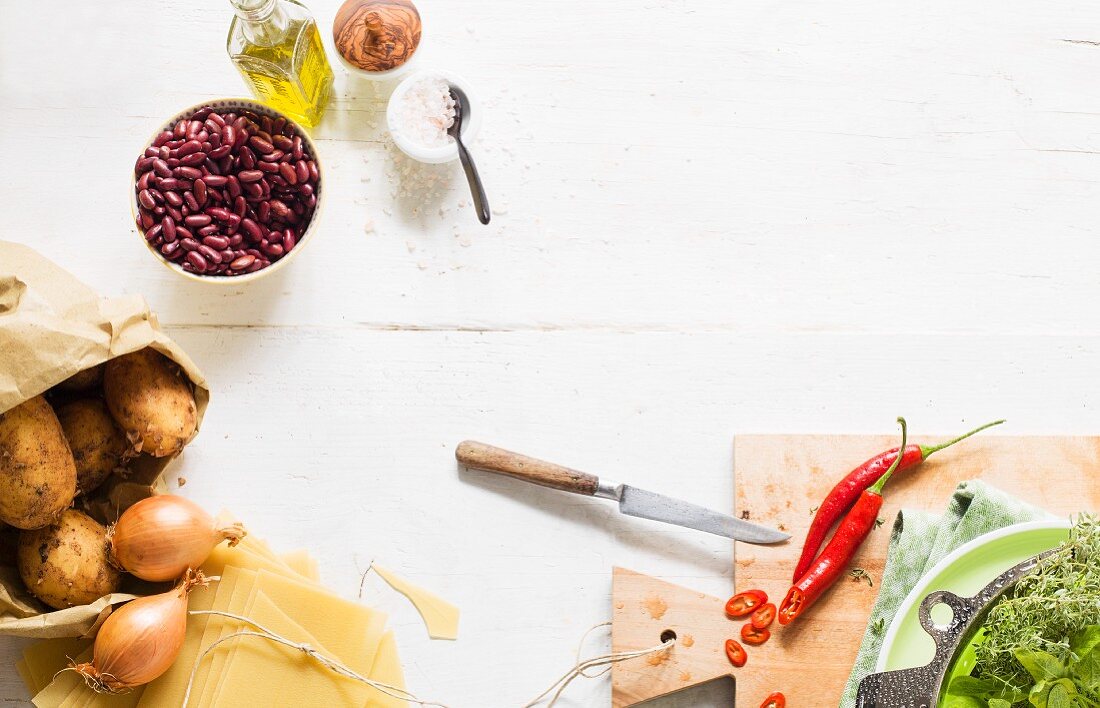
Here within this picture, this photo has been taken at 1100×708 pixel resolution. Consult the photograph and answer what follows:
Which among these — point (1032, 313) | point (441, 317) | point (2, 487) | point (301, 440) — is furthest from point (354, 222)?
point (1032, 313)

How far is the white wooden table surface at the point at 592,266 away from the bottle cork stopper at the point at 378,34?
0.10 m

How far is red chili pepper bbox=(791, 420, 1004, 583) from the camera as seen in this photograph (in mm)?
1417

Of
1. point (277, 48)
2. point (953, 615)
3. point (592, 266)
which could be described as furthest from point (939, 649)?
point (277, 48)

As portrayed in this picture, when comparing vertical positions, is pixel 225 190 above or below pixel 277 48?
below

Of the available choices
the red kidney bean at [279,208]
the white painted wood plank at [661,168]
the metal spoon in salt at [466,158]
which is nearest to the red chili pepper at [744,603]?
the white painted wood plank at [661,168]

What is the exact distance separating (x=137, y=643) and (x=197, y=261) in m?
0.60

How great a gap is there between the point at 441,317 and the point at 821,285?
27.3 inches

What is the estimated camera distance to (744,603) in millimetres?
1424

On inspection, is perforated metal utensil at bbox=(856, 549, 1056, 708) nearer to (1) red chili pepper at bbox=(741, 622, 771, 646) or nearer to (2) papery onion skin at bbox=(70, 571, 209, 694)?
(1) red chili pepper at bbox=(741, 622, 771, 646)

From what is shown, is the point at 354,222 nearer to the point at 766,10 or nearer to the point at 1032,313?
the point at 766,10

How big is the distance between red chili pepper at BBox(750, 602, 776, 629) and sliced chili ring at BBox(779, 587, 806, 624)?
0.02 m

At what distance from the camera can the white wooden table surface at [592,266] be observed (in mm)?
1505

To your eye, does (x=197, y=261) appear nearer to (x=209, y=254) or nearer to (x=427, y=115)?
(x=209, y=254)

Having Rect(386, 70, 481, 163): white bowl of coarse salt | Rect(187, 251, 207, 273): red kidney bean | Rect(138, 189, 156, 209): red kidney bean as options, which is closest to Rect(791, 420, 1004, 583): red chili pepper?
Rect(386, 70, 481, 163): white bowl of coarse salt
